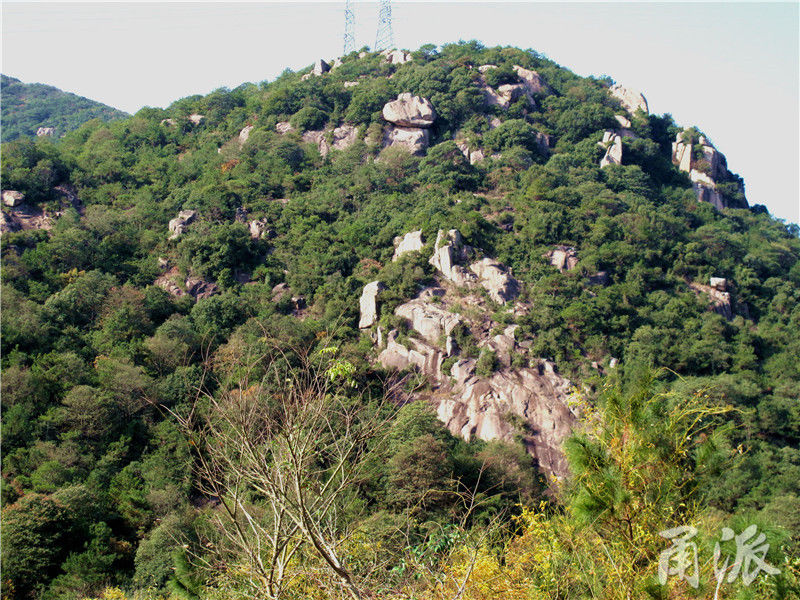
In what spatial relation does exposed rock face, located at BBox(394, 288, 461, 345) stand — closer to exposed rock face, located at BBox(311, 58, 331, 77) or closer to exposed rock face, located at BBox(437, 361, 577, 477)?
exposed rock face, located at BBox(437, 361, 577, 477)

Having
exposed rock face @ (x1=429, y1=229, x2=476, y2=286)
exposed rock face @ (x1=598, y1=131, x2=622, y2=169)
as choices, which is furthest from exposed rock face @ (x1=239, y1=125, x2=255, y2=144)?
exposed rock face @ (x1=598, y1=131, x2=622, y2=169)

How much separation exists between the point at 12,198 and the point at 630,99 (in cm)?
5015

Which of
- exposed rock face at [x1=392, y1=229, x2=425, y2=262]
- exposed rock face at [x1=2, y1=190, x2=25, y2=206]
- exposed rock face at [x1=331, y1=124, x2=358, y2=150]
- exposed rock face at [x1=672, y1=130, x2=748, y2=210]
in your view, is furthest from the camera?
exposed rock face at [x1=672, y1=130, x2=748, y2=210]

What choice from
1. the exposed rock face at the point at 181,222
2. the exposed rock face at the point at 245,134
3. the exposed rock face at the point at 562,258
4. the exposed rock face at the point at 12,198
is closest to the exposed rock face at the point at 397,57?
the exposed rock face at the point at 245,134

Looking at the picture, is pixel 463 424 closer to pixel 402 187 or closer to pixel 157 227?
pixel 402 187

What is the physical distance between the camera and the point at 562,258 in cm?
3778

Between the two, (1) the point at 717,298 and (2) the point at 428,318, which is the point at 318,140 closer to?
(2) the point at 428,318

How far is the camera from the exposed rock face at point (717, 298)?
3778 centimetres

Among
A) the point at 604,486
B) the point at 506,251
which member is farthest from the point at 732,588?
the point at 506,251

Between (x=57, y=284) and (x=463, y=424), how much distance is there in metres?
21.9

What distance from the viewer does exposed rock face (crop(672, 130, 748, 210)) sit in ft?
173

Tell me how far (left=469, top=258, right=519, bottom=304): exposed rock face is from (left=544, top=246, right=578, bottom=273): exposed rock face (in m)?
3.06

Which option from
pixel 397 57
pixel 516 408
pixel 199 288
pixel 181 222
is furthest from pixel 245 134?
pixel 516 408

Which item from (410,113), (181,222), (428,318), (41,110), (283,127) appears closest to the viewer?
(428,318)
